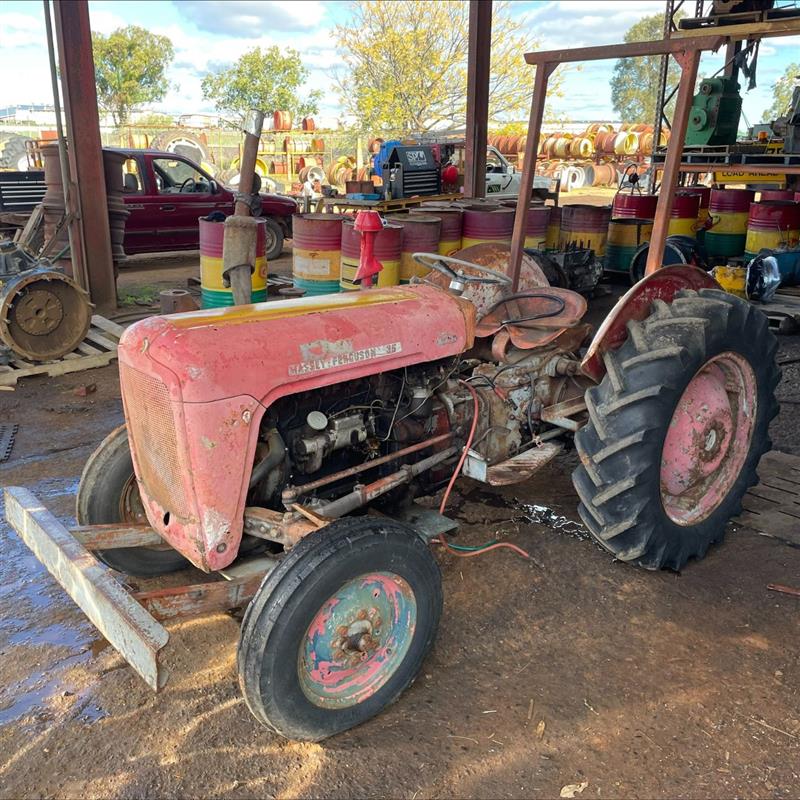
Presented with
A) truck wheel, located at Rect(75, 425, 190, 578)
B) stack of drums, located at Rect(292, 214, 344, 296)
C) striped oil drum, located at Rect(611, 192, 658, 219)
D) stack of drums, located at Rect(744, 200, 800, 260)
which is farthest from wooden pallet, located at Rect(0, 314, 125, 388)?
stack of drums, located at Rect(744, 200, 800, 260)

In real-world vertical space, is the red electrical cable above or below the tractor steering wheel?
below

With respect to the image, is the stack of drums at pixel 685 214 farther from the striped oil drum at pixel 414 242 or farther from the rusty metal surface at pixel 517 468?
the rusty metal surface at pixel 517 468

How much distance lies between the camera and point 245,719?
2396 mm

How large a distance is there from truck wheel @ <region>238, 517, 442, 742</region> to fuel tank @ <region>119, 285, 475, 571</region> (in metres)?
0.35

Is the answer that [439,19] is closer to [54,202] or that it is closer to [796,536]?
[54,202]

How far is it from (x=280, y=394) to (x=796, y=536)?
2.62 meters

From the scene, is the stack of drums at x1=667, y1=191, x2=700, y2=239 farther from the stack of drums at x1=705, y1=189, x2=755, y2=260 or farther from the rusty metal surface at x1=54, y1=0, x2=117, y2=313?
the rusty metal surface at x1=54, y1=0, x2=117, y2=313

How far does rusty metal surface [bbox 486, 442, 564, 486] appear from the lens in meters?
3.15

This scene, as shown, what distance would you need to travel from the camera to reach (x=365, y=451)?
2.92 metres

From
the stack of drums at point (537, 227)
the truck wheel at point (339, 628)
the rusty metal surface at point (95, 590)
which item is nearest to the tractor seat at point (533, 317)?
the truck wheel at point (339, 628)

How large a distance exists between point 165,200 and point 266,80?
4013cm

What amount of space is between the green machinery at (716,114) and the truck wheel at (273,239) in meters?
6.30

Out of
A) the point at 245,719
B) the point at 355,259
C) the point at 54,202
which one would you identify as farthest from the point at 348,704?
the point at 54,202

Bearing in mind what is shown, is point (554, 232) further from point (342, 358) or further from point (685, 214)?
point (342, 358)
